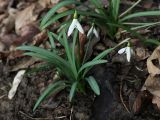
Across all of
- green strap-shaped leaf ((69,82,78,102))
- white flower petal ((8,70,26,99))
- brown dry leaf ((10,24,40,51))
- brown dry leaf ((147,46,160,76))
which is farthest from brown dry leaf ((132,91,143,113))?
brown dry leaf ((10,24,40,51))

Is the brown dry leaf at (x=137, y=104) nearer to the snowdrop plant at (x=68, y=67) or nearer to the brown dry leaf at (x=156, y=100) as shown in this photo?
the brown dry leaf at (x=156, y=100)

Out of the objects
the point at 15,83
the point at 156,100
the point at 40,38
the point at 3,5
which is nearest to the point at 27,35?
the point at 40,38

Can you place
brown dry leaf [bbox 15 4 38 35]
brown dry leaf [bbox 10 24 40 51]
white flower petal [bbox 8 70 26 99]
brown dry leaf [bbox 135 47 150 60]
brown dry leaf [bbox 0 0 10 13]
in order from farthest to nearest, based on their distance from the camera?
brown dry leaf [bbox 0 0 10 13] → brown dry leaf [bbox 15 4 38 35] → brown dry leaf [bbox 10 24 40 51] → white flower petal [bbox 8 70 26 99] → brown dry leaf [bbox 135 47 150 60]

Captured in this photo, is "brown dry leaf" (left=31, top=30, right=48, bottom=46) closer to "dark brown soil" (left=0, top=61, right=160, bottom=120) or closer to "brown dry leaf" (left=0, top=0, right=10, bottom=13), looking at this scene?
"dark brown soil" (left=0, top=61, right=160, bottom=120)

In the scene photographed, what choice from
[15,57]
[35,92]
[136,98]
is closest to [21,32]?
[15,57]

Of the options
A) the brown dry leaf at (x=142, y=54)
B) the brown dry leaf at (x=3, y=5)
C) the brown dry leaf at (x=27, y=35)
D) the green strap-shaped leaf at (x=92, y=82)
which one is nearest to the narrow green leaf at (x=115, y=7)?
the brown dry leaf at (x=142, y=54)

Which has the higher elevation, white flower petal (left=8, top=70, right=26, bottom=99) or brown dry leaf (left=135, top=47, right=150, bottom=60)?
brown dry leaf (left=135, top=47, right=150, bottom=60)

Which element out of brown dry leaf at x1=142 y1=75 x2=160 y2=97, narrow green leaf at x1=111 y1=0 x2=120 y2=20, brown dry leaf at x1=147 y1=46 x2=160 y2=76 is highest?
narrow green leaf at x1=111 y1=0 x2=120 y2=20

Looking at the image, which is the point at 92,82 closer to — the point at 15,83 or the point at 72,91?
the point at 72,91
